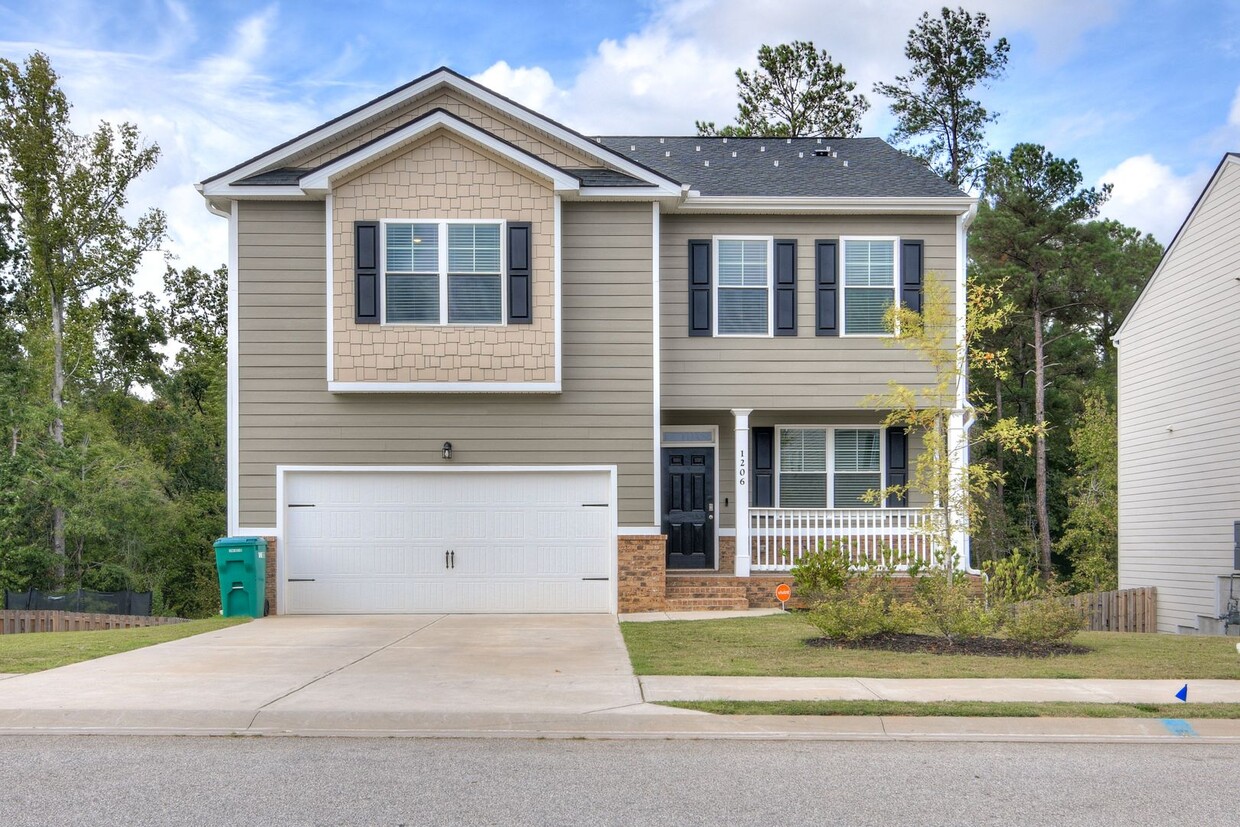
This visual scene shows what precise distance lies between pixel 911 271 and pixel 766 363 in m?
2.69

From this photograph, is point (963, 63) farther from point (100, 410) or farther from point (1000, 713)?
point (1000, 713)

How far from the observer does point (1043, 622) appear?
38.0 feet

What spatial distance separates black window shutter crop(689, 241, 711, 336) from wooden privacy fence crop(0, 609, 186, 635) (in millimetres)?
8908

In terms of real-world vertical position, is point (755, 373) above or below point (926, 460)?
above

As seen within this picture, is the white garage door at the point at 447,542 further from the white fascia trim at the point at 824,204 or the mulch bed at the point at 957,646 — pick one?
the mulch bed at the point at 957,646

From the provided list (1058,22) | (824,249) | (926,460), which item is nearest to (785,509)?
(824,249)

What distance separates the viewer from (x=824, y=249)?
1841 centimetres

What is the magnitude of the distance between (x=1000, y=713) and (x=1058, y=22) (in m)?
25.1

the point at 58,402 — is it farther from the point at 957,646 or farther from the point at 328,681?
the point at 957,646

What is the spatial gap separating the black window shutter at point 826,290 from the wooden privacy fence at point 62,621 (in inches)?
420

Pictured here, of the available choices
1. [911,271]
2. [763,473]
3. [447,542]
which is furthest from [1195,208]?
[447,542]

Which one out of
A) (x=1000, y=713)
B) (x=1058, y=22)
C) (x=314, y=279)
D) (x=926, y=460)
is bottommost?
(x=1000, y=713)

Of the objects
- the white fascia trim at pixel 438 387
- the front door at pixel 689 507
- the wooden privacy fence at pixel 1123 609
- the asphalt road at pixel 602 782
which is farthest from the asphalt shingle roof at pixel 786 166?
the asphalt road at pixel 602 782

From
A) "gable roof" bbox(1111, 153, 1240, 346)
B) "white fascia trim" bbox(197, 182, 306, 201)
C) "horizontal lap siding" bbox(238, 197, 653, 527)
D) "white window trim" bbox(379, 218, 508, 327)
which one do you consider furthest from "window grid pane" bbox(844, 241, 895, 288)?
"white fascia trim" bbox(197, 182, 306, 201)
